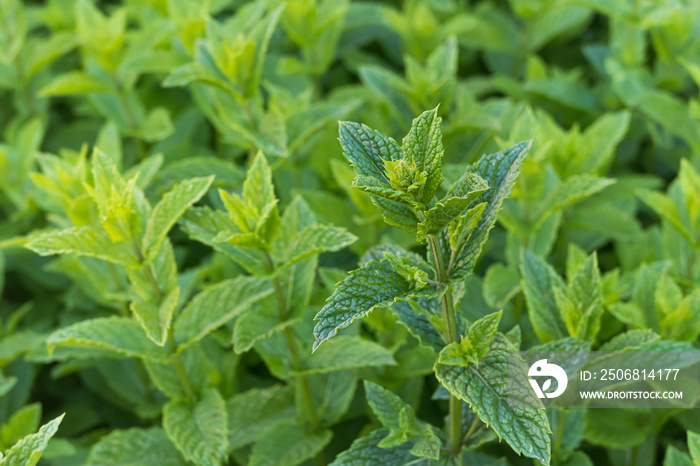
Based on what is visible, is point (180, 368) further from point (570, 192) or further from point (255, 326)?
point (570, 192)

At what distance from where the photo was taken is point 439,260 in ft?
3.59

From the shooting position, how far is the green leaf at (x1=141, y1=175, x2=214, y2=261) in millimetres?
1353

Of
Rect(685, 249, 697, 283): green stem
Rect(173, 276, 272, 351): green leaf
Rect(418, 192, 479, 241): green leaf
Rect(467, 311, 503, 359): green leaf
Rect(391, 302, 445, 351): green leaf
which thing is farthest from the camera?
Rect(685, 249, 697, 283): green stem

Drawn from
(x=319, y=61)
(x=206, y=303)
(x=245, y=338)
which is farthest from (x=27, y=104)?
(x=245, y=338)

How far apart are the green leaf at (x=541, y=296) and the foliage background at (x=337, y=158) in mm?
16

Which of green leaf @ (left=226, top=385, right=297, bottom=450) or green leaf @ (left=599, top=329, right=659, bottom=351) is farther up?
green leaf @ (left=599, top=329, right=659, bottom=351)

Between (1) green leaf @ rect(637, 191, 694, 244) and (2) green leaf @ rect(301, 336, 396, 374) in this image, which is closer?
(2) green leaf @ rect(301, 336, 396, 374)

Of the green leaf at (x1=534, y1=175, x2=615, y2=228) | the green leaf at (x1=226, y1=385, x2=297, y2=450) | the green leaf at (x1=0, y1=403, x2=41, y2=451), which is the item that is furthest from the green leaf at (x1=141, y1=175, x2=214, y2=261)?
the green leaf at (x1=534, y1=175, x2=615, y2=228)

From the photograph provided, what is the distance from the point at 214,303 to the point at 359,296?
535 millimetres

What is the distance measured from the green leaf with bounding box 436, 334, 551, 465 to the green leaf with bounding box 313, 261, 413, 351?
17cm

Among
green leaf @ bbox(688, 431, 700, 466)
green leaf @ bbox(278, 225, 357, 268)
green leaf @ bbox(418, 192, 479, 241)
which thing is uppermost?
green leaf @ bbox(418, 192, 479, 241)

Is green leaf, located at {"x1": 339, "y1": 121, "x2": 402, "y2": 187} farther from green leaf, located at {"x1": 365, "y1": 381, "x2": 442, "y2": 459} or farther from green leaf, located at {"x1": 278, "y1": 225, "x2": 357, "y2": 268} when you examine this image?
green leaf, located at {"x1": 365, "y1": 381, "x2": 442, "y2": 459}

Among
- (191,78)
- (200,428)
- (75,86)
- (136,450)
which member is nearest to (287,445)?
(200,428)

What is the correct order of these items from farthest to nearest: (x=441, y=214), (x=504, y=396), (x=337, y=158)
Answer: (x=337, y=158) < (x=504, y=396) < (x=441, y=214)
